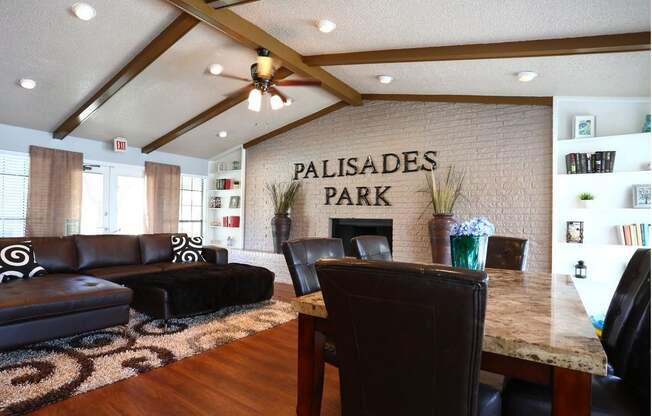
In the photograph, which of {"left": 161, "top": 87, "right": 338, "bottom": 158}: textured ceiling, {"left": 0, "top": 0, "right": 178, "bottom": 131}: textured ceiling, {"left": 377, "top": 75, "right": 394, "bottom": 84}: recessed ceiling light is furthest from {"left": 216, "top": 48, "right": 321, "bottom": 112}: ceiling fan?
{"left": 161, "top": 87, "right": 338, "bottom": 158}: textured ceiling

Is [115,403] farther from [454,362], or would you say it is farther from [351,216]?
[351,216]

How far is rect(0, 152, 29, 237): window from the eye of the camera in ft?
15.9

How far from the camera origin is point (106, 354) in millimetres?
2719

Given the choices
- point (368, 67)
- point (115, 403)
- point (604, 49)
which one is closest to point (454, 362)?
point (115, 403)

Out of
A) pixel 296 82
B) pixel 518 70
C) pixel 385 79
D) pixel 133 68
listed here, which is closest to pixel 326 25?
pixel 296 82

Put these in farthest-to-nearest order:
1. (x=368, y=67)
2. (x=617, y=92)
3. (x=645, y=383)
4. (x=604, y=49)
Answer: (x=368, y=67) < (x=617, y=92) < (x=604, y=49) < (x=645, y=383)

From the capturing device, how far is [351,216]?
561 cm

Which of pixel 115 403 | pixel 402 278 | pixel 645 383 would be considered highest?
pixel 402 278

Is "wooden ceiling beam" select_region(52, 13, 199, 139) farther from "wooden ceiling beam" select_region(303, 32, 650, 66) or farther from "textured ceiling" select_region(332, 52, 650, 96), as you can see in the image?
"textured ceiling" select_region(332, 52, 650, 96)

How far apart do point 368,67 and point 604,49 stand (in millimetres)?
2134

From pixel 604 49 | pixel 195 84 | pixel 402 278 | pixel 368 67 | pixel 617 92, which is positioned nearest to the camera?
pixel 402 278

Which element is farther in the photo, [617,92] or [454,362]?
[617,92]

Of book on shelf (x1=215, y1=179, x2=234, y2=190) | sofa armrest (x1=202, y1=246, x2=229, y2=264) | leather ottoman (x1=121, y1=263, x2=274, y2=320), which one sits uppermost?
book on shelf (x1=215, y1=179, x2=234, y2=190)

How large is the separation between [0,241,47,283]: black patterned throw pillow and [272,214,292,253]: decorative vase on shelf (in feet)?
10.1
